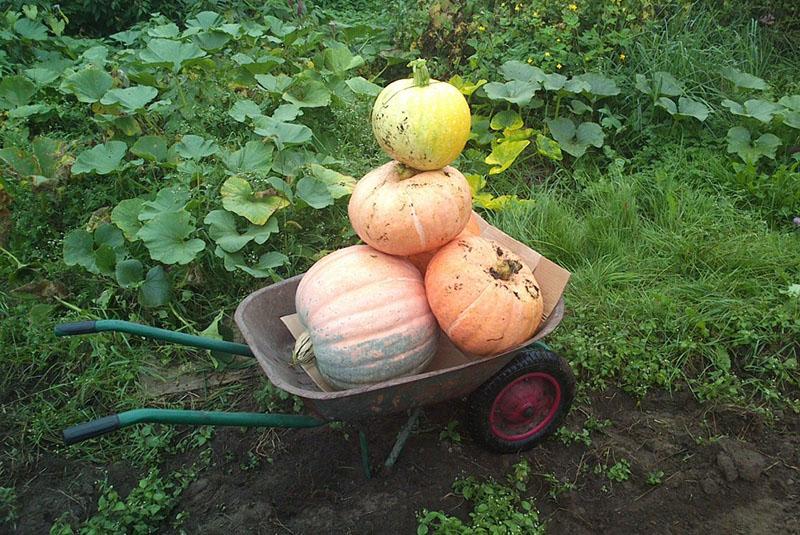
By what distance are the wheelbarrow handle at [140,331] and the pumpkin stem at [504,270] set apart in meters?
0.88

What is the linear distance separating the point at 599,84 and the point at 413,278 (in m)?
2.58

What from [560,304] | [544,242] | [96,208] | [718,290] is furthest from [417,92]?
[96,208]

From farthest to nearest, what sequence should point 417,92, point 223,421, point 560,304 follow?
point 560,304 → point 417,92 → point 223,421

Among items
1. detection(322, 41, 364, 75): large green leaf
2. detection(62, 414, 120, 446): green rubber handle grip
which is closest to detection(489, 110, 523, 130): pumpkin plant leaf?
detection(322, 41, 364, 75): large green leaf

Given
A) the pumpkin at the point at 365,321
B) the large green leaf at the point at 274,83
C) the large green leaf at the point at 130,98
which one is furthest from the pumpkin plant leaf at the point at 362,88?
the pumpkin at the point at 365,321

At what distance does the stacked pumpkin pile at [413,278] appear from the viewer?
221 centimetres

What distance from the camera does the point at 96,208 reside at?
3.76 m

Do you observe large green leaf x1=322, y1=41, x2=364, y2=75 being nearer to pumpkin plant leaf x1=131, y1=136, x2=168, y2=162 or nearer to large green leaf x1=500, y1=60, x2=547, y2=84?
large green leaf x1=500, y1=60, x2=547, y2=84

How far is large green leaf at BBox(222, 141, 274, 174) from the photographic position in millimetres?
3605

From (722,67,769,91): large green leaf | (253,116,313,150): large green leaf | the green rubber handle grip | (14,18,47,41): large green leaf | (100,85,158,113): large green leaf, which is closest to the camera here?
the green rubber handle grip

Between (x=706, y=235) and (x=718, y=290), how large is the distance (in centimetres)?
40

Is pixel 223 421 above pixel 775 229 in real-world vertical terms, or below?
above

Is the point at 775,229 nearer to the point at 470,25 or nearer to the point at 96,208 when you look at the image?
the point at 470,25

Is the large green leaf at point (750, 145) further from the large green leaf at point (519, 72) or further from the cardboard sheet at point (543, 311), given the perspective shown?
the cardboard sheet at point (543, 311)
